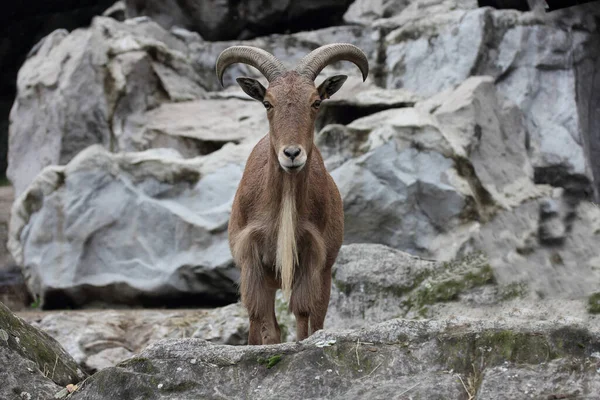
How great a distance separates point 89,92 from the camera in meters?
13.0

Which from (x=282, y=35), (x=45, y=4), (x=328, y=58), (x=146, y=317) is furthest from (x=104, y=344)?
(x=45, y=4)

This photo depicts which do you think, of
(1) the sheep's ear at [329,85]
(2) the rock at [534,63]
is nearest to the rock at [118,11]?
(2) the rock at [534,63]

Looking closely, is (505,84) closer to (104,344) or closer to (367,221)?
(367,221)

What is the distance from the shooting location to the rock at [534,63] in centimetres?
1187

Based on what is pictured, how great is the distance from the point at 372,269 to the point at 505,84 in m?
5.53

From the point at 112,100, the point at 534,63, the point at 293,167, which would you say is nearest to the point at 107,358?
the point at 293,167

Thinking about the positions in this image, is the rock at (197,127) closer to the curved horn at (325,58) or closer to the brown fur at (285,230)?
the curved horn at (325,58)

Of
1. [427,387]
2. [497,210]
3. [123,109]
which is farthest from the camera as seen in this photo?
[123,109]

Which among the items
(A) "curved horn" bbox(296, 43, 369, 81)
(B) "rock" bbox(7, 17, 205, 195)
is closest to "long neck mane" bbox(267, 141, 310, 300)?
(A) "curved horn" bbox(296, 43, 369, 81)

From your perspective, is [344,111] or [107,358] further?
[344,111]

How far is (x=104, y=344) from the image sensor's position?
841cm

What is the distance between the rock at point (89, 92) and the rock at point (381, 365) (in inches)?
354

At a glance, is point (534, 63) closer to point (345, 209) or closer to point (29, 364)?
point (345, 209)

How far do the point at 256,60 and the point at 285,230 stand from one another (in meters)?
1.43
